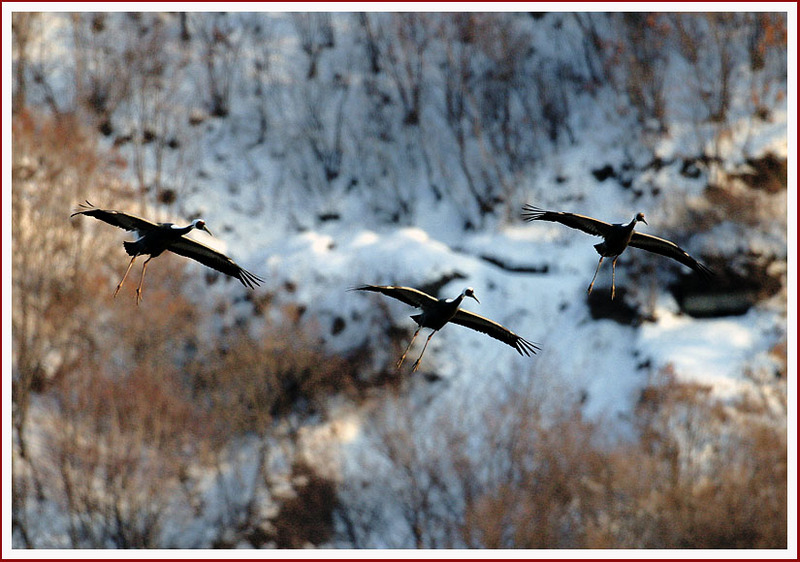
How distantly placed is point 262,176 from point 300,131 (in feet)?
11.4

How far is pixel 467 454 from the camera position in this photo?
1346 inches

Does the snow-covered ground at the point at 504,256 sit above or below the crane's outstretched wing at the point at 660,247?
above

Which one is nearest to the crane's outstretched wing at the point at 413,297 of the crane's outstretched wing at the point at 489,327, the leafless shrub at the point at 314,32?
the crane's outstretched wing at the point at 489,327

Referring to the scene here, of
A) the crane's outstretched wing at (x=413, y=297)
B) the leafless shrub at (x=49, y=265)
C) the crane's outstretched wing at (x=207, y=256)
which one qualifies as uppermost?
the leafless shrub at (x=49, y=265)

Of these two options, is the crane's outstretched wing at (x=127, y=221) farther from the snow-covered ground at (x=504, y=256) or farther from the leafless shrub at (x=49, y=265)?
the leafless shrub at (x=49, y=265)

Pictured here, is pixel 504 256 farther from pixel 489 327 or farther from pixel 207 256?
pixel 207 256

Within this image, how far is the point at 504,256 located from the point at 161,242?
33.1 m

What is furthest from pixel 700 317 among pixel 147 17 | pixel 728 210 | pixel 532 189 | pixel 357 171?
pixel 147 17

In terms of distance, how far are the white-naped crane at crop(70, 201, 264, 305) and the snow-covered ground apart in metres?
23.8

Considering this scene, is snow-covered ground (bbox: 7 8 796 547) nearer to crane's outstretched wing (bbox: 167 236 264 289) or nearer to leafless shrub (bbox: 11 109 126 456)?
leafless shrub (bbox: 11 109 126 456)

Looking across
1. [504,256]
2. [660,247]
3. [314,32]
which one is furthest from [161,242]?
[314,32]

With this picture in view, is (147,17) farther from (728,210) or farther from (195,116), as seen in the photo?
(728,210)

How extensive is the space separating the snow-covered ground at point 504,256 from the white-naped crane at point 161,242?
23778 millimetres

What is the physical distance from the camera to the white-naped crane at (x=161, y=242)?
10547 mm
